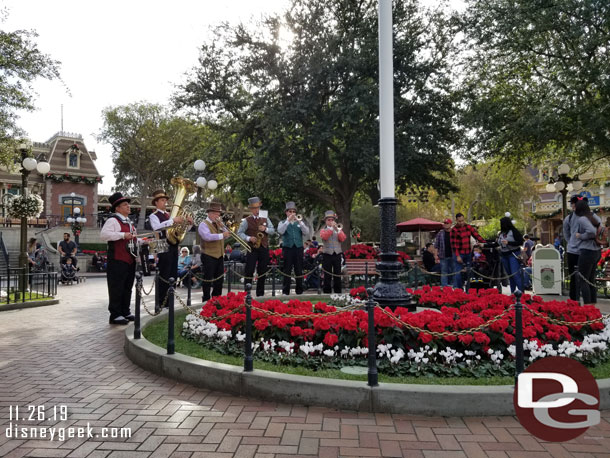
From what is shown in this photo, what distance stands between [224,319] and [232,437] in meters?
2.80

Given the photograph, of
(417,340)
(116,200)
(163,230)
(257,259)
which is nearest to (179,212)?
(163,230)

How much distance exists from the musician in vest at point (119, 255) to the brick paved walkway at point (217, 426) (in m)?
2.76

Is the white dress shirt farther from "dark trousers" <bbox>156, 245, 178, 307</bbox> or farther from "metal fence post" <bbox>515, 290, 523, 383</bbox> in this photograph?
"metal fence post" <bbox>515, 290, 523, 383</bbox>

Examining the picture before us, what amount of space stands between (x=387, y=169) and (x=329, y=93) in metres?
13.6

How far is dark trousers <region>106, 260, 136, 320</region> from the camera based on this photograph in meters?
8.00

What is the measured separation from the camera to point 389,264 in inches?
251

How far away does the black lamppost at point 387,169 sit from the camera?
20.8 feet

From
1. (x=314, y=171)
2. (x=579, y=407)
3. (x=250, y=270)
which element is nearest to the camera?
(x=579, y=407)

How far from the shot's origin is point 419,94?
750 inches

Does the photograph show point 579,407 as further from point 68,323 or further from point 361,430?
point 68,323

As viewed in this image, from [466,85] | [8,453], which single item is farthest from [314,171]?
[8,453]

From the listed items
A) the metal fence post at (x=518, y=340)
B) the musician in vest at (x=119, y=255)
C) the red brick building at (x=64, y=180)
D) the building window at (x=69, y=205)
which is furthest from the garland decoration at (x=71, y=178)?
the metal fence post at (x=518, y=340)

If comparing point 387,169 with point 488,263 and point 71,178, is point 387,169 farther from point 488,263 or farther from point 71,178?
point 71,178
